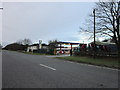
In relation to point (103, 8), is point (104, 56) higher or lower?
lower

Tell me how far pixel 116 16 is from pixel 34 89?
1777 centimetres

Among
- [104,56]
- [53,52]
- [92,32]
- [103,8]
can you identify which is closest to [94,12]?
[103,8]

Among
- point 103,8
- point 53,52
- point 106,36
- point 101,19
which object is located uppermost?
point 103,8

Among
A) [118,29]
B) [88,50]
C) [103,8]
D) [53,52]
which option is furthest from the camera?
[53,52]

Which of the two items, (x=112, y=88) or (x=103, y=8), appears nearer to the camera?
(x=112, y=88)

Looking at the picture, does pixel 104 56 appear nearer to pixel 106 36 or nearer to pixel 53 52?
pixel 106 36

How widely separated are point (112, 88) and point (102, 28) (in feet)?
54.8

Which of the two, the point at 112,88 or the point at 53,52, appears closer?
the point at 112,88

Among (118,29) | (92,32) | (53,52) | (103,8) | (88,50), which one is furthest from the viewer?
(53,52)

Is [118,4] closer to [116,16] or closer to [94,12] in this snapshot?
[116,16]

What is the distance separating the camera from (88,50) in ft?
92.0

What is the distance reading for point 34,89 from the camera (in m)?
5.56

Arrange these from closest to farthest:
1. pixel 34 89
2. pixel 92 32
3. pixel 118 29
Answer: pixel 34 89, pixel 118 29, pixel 92 32

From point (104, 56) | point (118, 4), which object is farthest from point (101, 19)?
point (104, 56)
